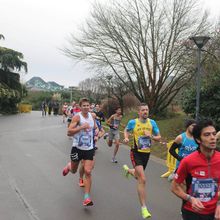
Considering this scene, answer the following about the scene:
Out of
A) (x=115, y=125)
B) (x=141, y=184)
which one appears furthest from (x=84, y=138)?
(x=115, y=125)

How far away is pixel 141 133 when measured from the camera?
6469 millimetres

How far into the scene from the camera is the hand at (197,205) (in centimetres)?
348

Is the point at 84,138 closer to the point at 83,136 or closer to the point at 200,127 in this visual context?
the point at 83,136

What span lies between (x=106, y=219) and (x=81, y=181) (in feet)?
7.01

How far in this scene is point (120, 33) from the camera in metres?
25.2

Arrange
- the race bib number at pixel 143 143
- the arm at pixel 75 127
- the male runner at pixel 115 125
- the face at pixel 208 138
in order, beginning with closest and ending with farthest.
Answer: the face at pixel 208 138, the race bib number at pixel 143 143, the arm at pixel 75 127, the male runner at pixel 115 125

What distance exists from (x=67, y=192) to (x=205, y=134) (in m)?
4.41

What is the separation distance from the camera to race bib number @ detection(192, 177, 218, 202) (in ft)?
11.6

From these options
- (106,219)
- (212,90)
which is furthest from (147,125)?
(212,90)

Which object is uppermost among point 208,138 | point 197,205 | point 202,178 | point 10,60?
point 10,60

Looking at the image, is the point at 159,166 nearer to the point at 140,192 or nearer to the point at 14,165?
the point at 14,165

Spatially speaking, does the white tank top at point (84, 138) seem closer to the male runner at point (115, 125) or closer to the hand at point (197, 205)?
the hand at point (197, 205)

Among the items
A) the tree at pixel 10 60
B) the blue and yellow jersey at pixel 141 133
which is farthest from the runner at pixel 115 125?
the tree at pixel 10 60

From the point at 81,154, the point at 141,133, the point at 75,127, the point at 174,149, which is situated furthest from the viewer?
the point at 81,154
